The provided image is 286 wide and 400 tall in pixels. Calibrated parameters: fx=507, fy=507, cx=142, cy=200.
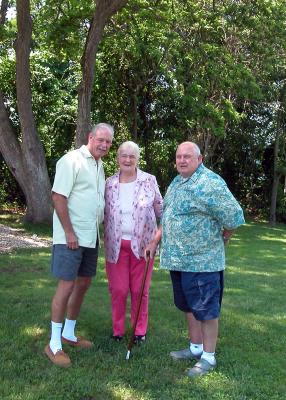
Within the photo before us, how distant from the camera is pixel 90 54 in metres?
11.1

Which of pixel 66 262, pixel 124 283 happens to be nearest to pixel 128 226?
pixel 124 283

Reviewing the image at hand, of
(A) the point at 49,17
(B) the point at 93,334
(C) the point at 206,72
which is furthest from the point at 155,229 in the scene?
(A) the point at 49,17

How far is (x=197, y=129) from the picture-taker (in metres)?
16.7

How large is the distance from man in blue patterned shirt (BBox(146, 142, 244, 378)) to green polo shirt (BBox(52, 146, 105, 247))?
594 mm

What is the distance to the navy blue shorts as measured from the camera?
3.76 metres

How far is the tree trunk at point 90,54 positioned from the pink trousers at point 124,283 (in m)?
7.16

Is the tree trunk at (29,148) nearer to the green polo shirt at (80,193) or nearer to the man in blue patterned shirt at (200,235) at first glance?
the green polo shirt at (80,193)

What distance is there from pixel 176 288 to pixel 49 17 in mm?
10683

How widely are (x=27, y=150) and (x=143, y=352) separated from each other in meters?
8.41

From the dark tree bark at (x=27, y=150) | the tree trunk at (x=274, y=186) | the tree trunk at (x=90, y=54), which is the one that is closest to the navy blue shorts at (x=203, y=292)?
the tree trunk at (x=90, y=54)

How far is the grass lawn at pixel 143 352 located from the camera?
11.4 feet

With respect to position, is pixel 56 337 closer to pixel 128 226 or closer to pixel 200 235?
pixel 128 226

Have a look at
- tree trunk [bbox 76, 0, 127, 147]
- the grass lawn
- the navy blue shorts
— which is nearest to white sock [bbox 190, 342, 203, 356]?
the grass lawn

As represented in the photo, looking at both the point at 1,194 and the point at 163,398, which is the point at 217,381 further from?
the point at 1,194
